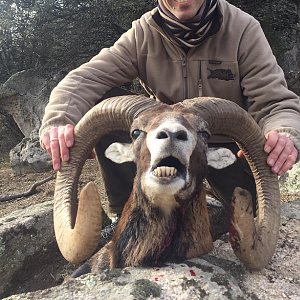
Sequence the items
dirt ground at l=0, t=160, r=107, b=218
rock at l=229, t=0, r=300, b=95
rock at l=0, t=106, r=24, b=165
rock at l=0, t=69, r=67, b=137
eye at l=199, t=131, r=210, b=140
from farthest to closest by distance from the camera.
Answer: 1. rock at l=0, t=106, r=24, b=165
2. rock at l=0, t=69, r=67, b=137
3. rock at l=229, t=0, r=300, b=95
4. dirt ground at l=0, t=160, r=107, b=218
5. eye at l=199, t=131, r=210, b=140

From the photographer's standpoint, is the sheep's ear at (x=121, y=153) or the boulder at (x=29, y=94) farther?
the boulder at (x=29, y=94)

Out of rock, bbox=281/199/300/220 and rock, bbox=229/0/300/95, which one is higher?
rock, bbox=229/0/300/95

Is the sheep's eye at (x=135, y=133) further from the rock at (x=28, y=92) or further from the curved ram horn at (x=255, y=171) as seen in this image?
the rock at (x=28, y=92)

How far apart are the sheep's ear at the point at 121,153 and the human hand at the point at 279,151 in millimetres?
1044

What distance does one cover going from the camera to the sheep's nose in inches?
77.8

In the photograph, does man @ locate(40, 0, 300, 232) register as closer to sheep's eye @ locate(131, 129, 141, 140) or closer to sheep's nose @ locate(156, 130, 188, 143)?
sheep's eye @ locate(131, 129, 141, 140)

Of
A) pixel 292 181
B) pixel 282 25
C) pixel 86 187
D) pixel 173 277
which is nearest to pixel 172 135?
pixel 86 187

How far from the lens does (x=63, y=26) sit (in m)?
8.20

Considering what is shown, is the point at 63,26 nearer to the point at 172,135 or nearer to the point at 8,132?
the point at 8,132

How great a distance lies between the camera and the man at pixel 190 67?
2986 millimetres

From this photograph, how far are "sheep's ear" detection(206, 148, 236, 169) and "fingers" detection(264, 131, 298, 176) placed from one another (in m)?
0.27

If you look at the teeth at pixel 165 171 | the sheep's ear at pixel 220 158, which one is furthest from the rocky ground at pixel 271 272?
the teeth at pixel 165 171

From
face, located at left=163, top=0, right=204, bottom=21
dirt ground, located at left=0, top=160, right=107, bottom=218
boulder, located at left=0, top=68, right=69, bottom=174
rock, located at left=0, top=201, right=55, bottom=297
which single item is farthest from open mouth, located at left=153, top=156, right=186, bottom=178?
boulder, located at left=0, top=68, right=69, bottom=174

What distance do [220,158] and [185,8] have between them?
1501 millimetres
